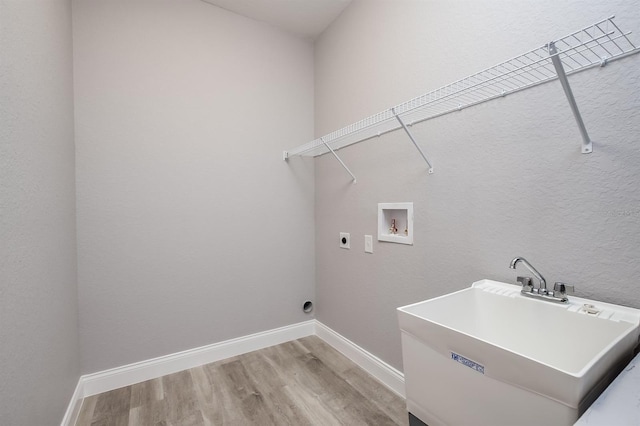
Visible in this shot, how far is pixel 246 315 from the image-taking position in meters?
2.23

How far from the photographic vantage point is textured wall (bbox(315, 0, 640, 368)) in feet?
3.01

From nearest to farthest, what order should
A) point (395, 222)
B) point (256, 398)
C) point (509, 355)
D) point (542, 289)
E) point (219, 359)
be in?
point (509, 355), point (542, 289), point (256, 398), point (395, 222), point (219, 359)

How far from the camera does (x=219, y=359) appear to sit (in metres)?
2.11

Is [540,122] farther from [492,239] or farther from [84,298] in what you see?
[84,298]

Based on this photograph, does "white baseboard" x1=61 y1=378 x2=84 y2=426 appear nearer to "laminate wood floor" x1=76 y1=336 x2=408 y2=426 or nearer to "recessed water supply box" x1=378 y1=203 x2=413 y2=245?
"laminate wood floor" x1=76 y1=336 x2=408 y2=426

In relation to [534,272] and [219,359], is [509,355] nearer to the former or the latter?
[534,272]

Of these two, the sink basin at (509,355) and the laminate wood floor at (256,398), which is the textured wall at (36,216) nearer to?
the laminate wood floor at (256,398)

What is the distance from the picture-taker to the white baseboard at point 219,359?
5.56ft

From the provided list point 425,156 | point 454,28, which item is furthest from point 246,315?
point 454,28

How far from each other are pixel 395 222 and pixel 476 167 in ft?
2.01

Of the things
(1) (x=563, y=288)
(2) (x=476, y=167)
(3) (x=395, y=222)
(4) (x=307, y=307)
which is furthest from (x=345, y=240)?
(1) (x=563, y=288)

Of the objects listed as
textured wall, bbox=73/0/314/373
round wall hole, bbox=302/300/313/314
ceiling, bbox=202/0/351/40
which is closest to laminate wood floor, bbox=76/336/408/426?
textured wall, bbox=73/0/314/373

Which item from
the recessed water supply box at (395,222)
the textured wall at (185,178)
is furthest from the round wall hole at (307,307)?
the recessed water supply box at (395,222)

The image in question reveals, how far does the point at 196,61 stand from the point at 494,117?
2.00 m
